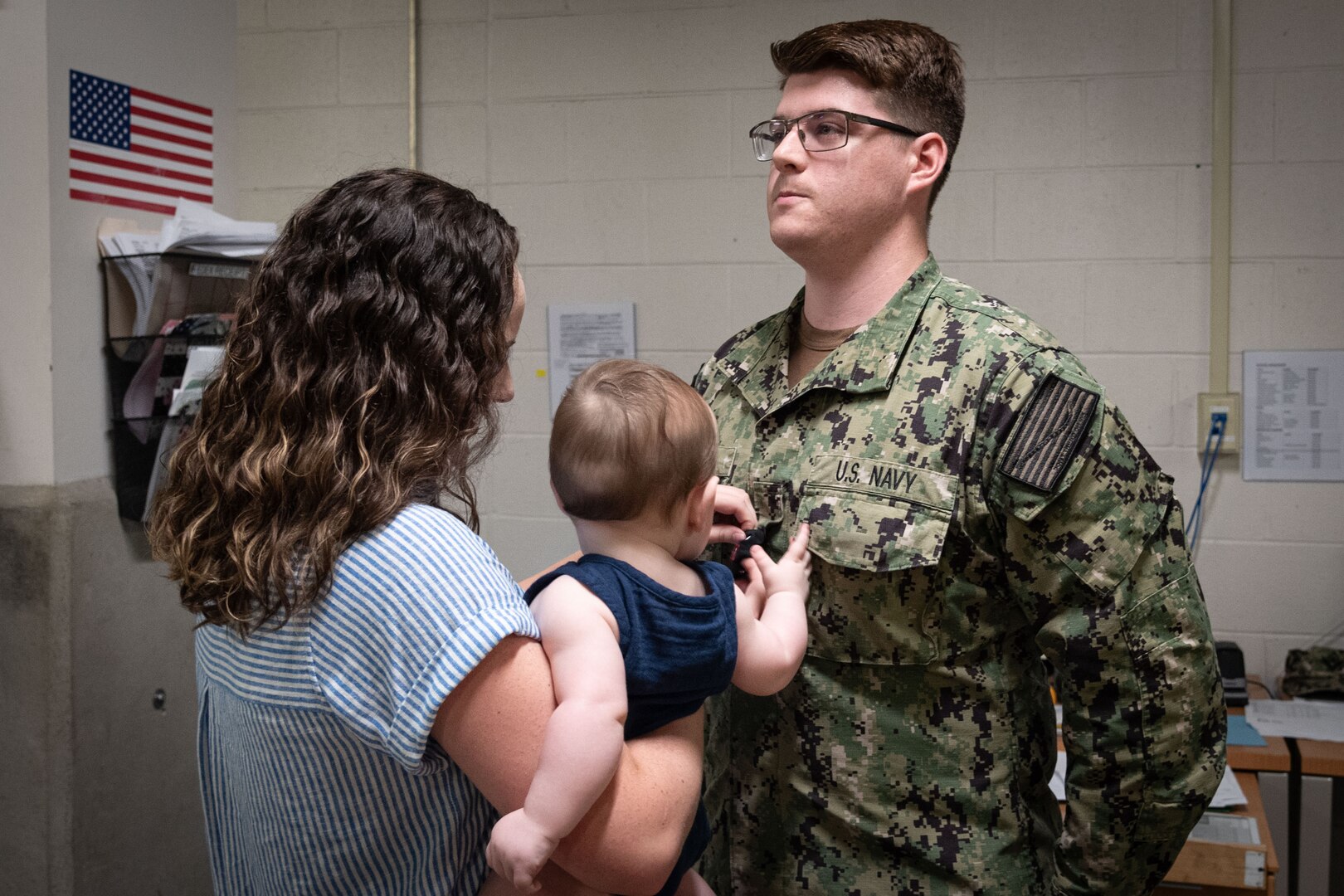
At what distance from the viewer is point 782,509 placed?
1.59 m

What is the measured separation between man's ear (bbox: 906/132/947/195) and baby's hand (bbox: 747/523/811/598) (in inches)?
22.3

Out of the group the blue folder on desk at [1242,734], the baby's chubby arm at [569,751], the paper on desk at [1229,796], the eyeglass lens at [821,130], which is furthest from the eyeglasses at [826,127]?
the blue folder on desk at [1242,734]

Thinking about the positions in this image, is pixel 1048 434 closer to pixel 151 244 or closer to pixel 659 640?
pixel 659 640

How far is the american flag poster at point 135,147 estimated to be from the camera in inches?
101

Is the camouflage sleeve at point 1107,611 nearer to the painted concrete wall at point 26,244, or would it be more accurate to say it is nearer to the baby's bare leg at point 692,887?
the baby's bare leg at point 692,887

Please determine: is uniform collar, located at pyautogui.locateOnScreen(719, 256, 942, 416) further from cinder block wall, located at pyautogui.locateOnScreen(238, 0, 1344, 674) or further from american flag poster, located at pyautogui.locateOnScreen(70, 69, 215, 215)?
american flag poster, located at pyautogui.locateOnScreen(70, 69, 215, 215)

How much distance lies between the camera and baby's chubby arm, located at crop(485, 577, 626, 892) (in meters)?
0.99

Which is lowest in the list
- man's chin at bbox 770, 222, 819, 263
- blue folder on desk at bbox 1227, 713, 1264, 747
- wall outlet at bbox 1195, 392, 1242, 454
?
blue folder on desk at bbox 1227, 713, 1264, 747

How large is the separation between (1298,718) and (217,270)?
283 cm

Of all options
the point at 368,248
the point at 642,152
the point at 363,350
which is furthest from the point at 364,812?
the point at 642,152

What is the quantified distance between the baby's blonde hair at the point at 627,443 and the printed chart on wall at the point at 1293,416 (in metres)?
2.04

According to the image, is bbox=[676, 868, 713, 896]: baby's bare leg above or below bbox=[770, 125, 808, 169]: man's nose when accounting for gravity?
below

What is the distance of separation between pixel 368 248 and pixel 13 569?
196 centimetres

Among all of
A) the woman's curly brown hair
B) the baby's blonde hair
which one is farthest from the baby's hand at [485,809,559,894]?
the baby's blonde hair
